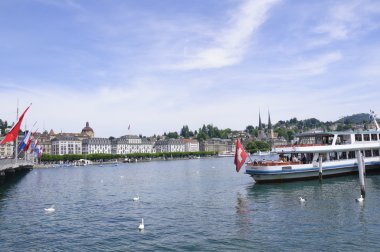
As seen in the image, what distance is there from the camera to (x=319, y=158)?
48906 millimetres

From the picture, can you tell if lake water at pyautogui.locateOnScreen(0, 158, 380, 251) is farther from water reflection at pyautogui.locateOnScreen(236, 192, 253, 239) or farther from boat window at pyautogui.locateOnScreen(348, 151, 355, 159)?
boat window at pyautogui.locateOnScreen(348, 151, 355, 159)

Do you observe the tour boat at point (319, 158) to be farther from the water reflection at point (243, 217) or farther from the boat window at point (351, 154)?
the water reflection at point (243, 217)

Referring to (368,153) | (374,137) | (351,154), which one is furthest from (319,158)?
(374,137)

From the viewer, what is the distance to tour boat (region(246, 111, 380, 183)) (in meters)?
46.9

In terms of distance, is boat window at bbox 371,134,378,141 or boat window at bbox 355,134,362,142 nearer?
boat window at bbox 355,134,362,142

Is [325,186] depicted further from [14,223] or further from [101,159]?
[101,159]

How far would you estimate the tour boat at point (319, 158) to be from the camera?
46906 millimetres

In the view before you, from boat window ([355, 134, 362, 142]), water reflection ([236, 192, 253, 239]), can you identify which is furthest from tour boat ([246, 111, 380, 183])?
water reflection ([236, 192, 253, 239])

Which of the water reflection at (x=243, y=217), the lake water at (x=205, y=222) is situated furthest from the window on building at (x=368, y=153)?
the water reflection at (x=243, y=217)

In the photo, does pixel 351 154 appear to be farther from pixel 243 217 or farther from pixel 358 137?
pixel 243 217

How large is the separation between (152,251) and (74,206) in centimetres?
1924

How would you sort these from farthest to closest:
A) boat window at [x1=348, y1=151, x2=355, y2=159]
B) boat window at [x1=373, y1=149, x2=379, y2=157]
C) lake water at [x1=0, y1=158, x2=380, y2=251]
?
boat window at [x1=373, y1=149, x2=379, y2=157] → boat window at [x1=348, y1=151, x2=355, y2=159] → lake water at [x1=0, y1=158, x2=380, y2=251]

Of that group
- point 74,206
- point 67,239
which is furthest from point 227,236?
point 74,206

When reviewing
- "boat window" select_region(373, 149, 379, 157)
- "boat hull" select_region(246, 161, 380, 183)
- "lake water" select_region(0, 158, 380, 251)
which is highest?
"boat window" select_region(373, 149, 379, 157)
